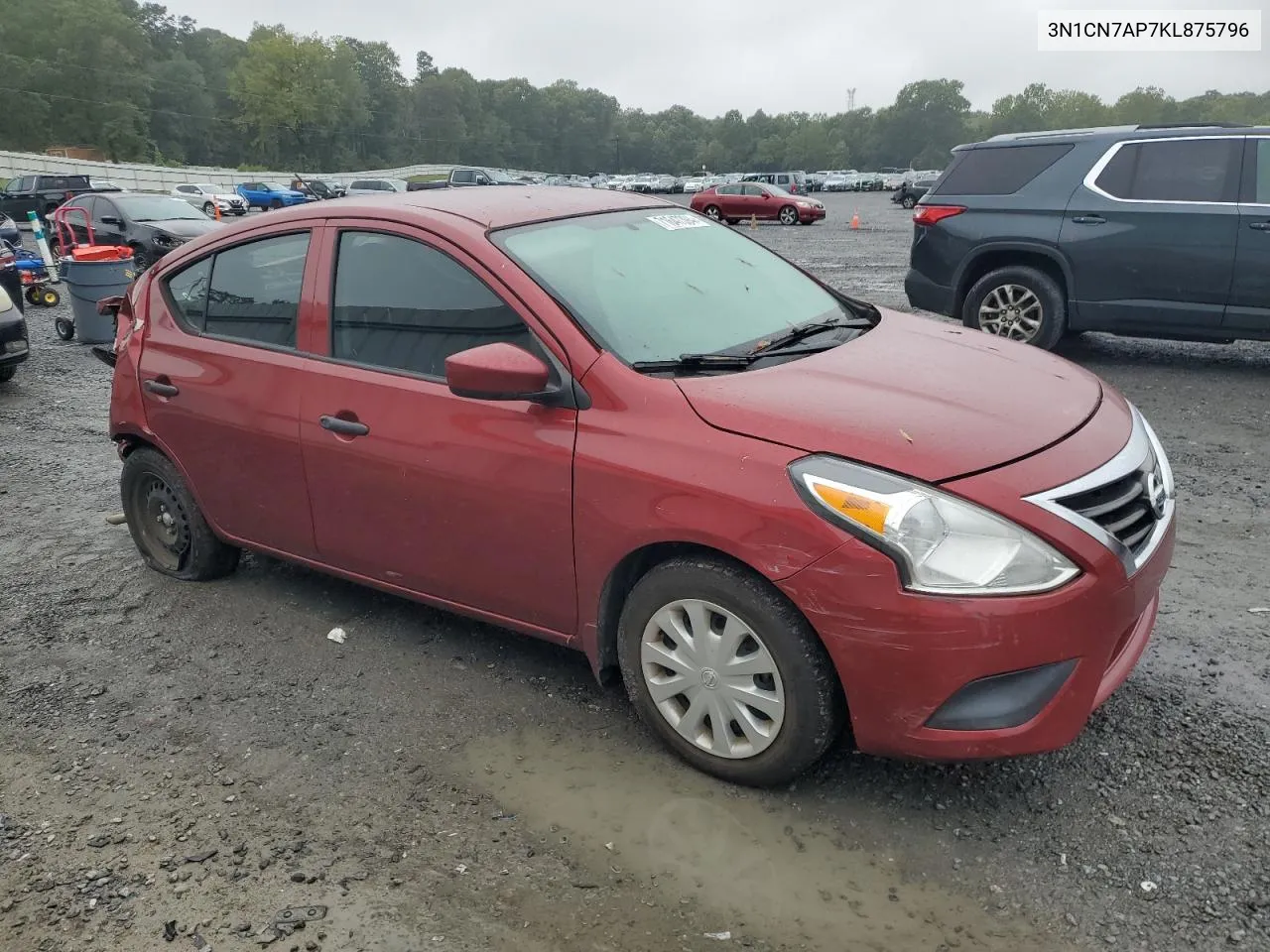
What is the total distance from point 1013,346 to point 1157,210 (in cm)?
500

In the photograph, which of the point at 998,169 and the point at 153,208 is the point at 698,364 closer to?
the point at 998,169

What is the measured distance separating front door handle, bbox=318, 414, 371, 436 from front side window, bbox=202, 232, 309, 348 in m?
0.41

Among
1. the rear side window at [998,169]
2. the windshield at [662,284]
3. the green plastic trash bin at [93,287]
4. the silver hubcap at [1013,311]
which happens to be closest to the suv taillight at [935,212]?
the rear side window at [998,169]

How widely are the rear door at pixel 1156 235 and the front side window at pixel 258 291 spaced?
641 cm

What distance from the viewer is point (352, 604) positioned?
4480 millimetres

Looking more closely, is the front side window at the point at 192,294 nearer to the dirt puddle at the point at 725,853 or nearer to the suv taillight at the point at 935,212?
the dirt puddle at the point at 725,853

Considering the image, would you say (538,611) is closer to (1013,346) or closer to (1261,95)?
(1013,346)

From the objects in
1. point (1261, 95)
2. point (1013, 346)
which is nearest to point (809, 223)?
point (1013, 346)

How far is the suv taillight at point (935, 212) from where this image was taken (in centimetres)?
868

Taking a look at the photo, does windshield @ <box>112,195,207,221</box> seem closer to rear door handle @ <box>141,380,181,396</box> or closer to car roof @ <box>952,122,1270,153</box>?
car roof @ <box>952,122,1270,153</box>

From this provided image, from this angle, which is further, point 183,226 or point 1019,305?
point 183,226

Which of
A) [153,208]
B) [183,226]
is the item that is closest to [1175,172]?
[183,226]

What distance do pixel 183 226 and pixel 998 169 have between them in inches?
584

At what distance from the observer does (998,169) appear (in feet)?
28.1
